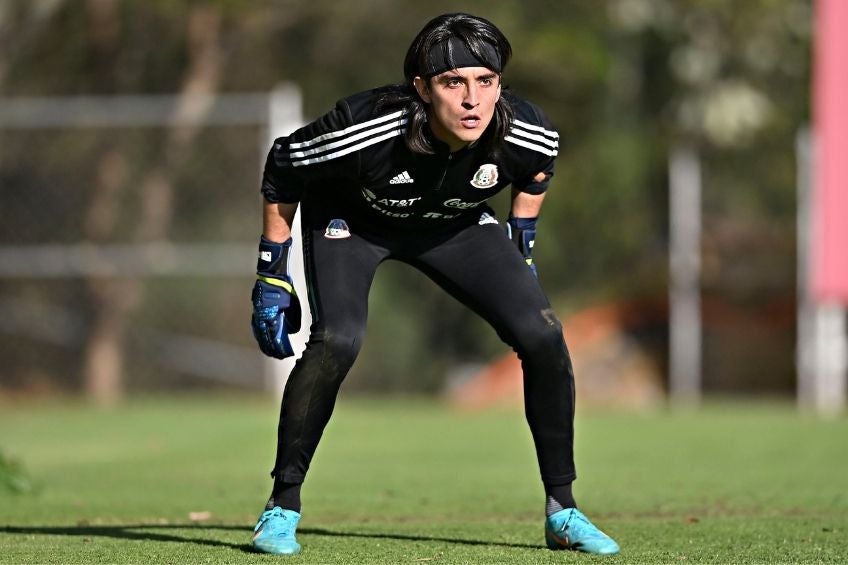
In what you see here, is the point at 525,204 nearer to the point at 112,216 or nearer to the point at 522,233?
the point at 522,233

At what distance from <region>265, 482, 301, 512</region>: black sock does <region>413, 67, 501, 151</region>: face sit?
1.42 m

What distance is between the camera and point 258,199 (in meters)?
16.5

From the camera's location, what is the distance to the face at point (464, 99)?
5.33 m

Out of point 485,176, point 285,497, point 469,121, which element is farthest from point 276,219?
point 285,497

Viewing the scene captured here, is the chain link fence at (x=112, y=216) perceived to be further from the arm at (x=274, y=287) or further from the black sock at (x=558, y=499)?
the black sock at (x=558, y=499)

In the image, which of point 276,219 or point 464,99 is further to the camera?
point 276,219

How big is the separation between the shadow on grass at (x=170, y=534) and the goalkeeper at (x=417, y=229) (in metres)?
0.32

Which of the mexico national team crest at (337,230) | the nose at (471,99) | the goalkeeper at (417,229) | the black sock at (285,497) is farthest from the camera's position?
the mexico national team crest at (337,230)

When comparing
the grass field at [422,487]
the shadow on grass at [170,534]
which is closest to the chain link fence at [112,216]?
the grass field at [422,487]

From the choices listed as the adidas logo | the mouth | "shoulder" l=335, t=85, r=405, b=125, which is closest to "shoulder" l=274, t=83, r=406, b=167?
"shoulder" l=335, t=85, r=405, b=125

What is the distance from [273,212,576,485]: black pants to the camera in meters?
5.62

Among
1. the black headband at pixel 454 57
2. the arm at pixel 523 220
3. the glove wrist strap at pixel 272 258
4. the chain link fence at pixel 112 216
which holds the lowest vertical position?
the glove wrist strap at pixel 272 258

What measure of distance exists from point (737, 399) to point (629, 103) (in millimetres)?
4282

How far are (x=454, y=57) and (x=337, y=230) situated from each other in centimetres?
85
